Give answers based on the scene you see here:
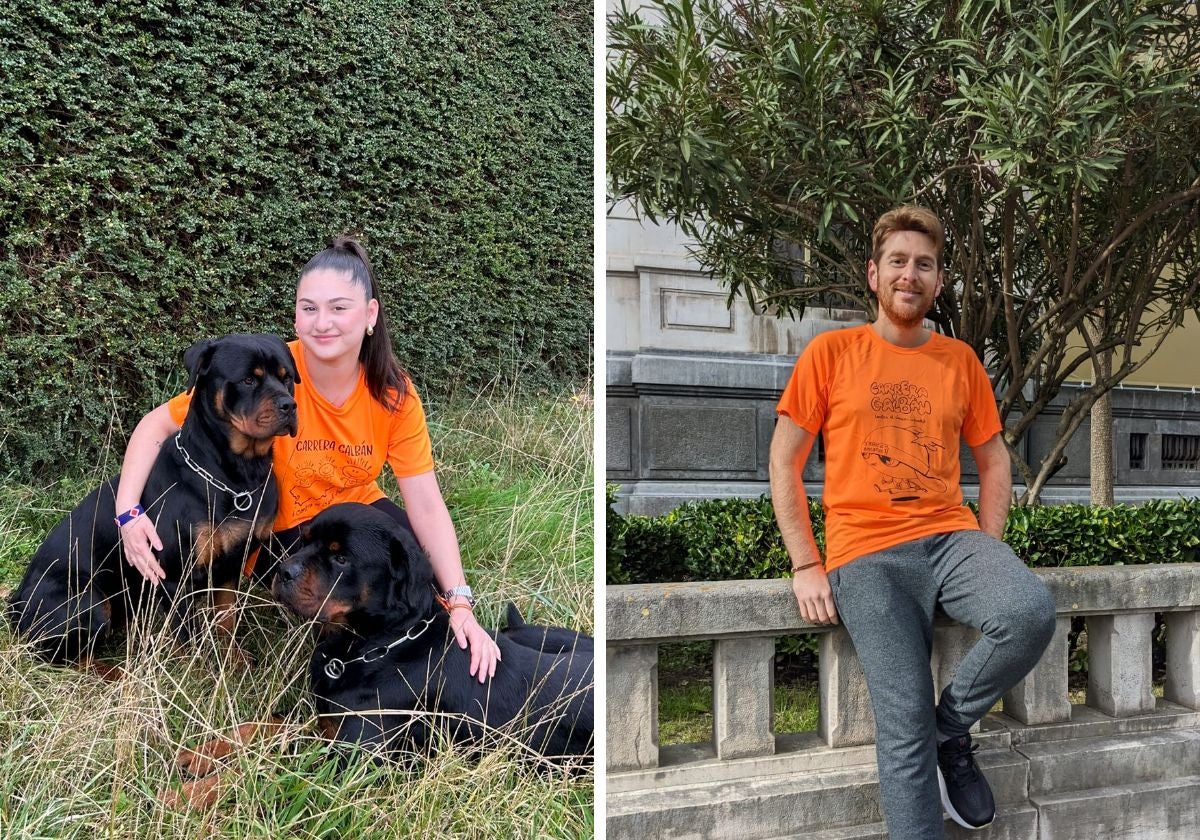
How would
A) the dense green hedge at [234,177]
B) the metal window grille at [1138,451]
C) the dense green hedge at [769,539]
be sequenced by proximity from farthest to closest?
the metal window grille at [1138,451], the dense green hedge at [234,177], the dense green hedge at [769,539]

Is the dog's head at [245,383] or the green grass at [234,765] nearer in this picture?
the green grass at [234,765]

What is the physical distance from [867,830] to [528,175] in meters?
4.27

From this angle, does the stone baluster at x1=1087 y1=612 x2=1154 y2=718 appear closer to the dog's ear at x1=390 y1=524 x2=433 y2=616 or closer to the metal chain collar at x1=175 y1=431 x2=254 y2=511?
the dog's ear at x1=390 y1=524 x2=433 y2=616

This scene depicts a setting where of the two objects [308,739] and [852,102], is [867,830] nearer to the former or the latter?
[308,739]

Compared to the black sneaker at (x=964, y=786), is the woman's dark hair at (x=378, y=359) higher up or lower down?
higher up

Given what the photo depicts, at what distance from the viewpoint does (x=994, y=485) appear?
8.16 feet

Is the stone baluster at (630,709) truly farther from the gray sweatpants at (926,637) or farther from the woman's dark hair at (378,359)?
the woman's dark hair at (378,359)

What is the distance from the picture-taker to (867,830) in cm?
240

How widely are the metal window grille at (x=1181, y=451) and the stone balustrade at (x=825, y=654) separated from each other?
6.32m

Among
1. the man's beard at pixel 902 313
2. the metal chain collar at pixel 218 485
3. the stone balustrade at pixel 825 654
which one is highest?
the man's beard at pixel 902 313

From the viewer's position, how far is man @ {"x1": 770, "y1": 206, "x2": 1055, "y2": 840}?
85.5 inches

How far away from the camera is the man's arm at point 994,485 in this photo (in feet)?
8.14

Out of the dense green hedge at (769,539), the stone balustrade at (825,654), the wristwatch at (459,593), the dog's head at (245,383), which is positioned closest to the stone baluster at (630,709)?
the stone balustrade at (825,654)

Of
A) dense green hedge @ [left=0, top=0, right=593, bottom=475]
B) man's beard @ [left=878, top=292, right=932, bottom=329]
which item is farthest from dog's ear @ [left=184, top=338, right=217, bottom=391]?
dense green hedge @ [left=0, top=0, right=593, bottom=475]
